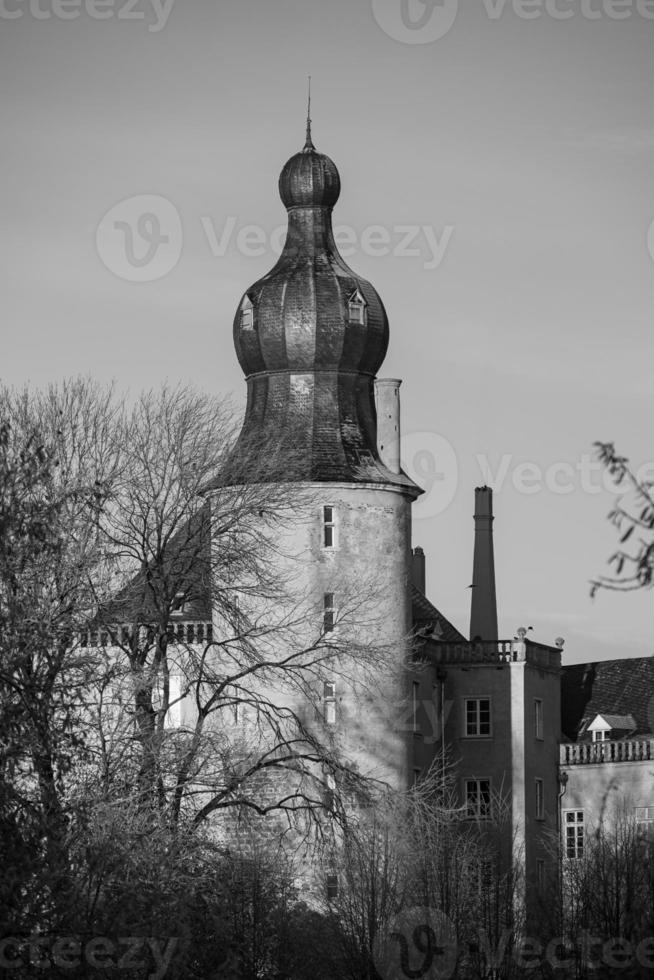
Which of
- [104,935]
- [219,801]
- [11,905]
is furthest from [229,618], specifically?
[11,905]

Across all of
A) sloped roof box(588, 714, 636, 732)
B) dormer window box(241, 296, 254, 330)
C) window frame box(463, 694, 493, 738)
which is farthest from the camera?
sloped roof box(588, 714, 636, 732)

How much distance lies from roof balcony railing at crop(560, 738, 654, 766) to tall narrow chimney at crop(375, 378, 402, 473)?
457 inches

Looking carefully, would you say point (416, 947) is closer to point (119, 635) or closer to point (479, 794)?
point (119, 635)

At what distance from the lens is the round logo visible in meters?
49.2

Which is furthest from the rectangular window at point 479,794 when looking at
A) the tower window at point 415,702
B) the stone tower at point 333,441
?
the stone tower at point 333,441

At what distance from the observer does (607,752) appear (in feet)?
245

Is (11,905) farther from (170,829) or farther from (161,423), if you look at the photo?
(161,423)

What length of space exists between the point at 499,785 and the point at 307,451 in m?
11.8

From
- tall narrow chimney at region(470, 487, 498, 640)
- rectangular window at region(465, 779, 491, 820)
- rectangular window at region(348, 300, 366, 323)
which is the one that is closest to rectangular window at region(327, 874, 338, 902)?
rectangular window at region(465, 779, 491, 820)

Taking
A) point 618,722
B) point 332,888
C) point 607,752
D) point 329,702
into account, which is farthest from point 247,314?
point 332,888

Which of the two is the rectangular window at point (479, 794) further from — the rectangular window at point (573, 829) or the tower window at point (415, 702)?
the rectangular window at point (573, 829)

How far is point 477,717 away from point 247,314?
13592mm

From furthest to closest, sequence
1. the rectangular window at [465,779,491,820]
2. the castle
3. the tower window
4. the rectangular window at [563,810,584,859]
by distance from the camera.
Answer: the rectangular window at [563,810,584,859], the rectangular window at [465,779,491,820], the tower window, the castle

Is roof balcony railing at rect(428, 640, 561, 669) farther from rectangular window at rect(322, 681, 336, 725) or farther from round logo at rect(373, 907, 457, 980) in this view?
round logo at rect(373, 907, 457, 980)
